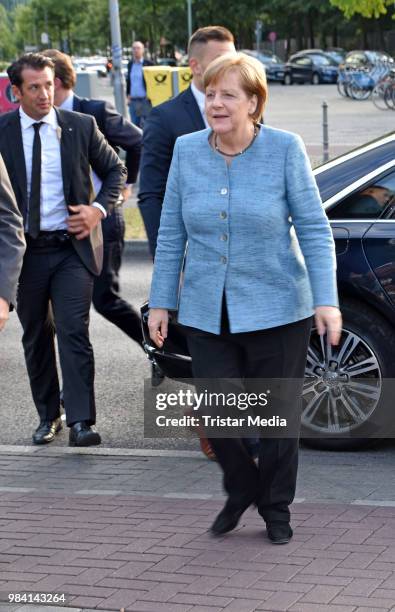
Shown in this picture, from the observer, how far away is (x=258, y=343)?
4.81 m

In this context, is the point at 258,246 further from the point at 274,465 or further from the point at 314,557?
the point at 314,557

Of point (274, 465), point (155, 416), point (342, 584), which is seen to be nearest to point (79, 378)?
point (155, 416)

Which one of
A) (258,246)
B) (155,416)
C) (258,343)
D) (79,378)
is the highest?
(258,246)

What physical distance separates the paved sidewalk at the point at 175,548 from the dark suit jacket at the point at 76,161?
3.99ft

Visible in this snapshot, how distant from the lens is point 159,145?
6336mm

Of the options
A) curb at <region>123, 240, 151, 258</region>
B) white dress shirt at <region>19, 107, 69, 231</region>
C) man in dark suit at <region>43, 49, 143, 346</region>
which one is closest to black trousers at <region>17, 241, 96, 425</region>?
white dress shirt at <region>19, 107, 69, 231</region>

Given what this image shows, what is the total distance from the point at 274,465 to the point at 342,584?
638 millimetres

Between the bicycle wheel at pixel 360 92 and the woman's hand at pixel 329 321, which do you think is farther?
the bicycle wheel at pixel 360 92

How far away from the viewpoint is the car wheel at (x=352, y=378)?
6.35m

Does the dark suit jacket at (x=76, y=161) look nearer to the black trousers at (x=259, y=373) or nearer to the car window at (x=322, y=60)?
the black trousers at (x=259, y=373)

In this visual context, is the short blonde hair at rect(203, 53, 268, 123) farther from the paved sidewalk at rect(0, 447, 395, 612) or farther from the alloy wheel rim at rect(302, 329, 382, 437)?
the alloy wheel rim at rect(302, 329, 382, 437)

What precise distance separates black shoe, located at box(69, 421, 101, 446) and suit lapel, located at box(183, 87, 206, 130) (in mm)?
1652

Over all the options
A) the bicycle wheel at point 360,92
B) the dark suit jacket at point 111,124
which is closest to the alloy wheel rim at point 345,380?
the dark suit jacket at point 111,124

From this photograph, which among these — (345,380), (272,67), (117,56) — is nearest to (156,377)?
(345,380)
